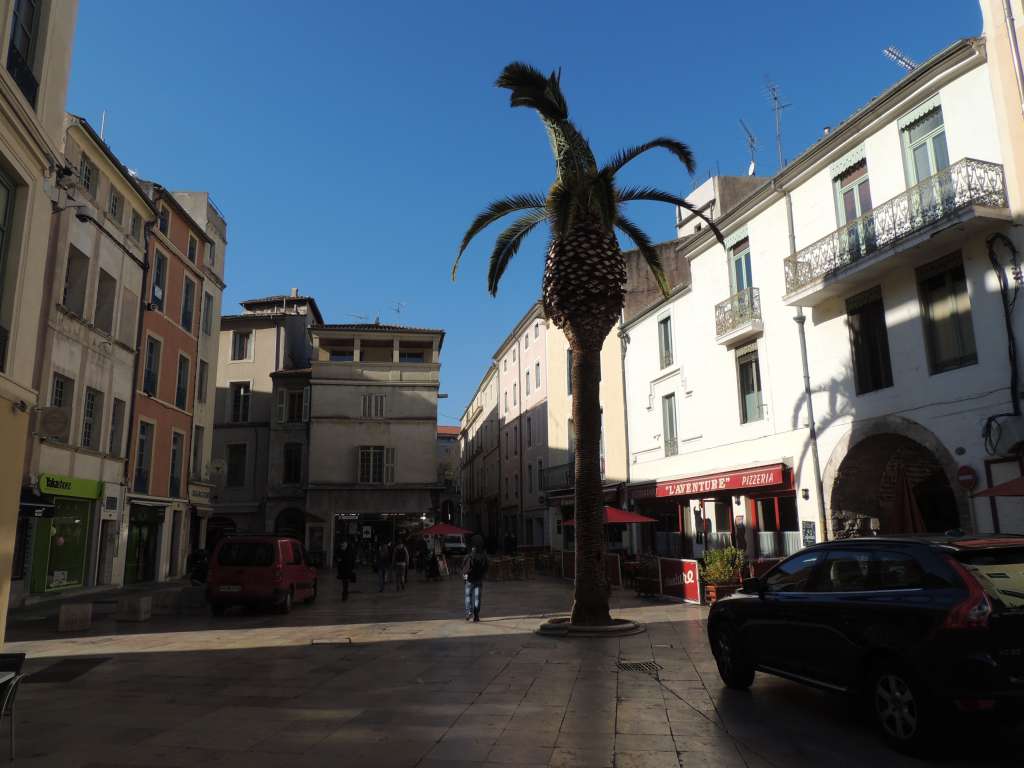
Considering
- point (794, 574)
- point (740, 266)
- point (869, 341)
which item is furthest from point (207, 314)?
point (794, 574)

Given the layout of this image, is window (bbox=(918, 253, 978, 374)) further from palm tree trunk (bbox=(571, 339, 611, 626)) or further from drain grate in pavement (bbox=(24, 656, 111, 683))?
drain grate in pavement (bbox=(24, 656, 111, 683))

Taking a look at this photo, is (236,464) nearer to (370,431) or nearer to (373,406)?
(370,431)

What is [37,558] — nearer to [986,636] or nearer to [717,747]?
[717,747]

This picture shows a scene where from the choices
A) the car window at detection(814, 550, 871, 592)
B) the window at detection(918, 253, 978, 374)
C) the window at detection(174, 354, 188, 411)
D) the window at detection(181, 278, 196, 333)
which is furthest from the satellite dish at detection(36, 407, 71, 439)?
the window at detection(918, 253, 978, 374)

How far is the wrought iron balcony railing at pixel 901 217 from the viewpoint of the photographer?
41.9 ft

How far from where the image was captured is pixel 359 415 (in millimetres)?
38094

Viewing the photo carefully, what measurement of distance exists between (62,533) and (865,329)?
21.8m

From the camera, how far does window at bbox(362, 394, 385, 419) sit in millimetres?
38250

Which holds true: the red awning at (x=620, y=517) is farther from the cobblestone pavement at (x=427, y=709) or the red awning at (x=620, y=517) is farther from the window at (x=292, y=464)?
the window at (x=292, y=464)

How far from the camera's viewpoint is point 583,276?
509 inches

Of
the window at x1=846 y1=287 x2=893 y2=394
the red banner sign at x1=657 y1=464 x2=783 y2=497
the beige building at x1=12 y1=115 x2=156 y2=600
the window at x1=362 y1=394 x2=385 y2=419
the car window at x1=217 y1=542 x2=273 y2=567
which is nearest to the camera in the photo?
the window at x1=846 y1=287 x2=893 y2=394

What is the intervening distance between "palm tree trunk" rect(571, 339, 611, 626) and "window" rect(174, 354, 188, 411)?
20.6m

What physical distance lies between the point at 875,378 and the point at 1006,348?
3.40 metres

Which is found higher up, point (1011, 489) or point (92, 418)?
point (92, 418)
